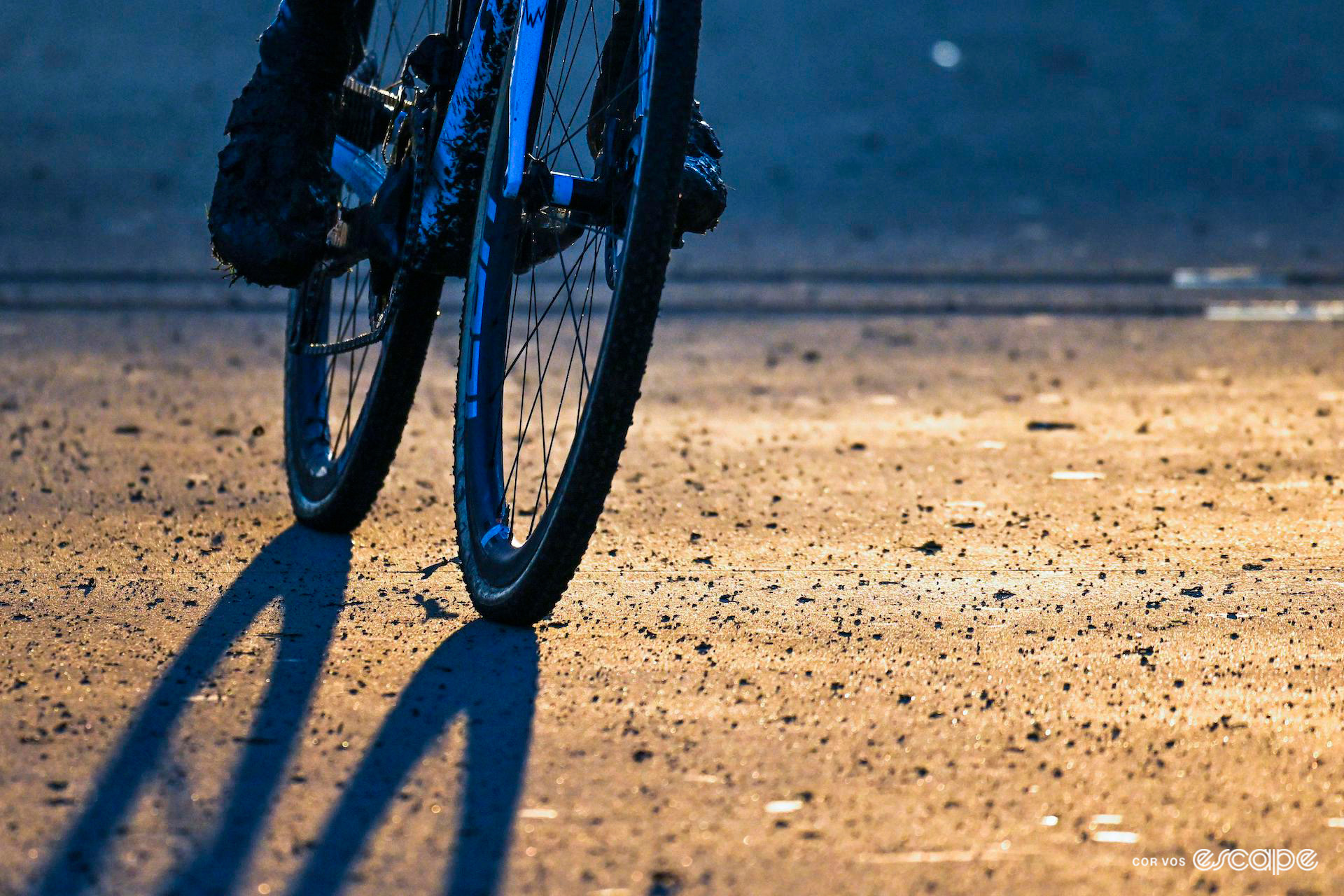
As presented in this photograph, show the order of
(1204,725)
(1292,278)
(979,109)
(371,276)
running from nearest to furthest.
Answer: (1204,725) < (371,276) < (1292,278) < (979,109)

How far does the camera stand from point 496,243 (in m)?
3.04

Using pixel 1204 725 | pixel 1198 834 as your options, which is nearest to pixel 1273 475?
pixel 1204 725

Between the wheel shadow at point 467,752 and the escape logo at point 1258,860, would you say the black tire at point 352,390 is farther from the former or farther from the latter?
the escape logo at point 1258,860

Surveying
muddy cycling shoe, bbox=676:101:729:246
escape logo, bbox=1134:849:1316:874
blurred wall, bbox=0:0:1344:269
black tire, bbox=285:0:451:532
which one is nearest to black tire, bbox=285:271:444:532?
black tire, bbox=285:0:451:532

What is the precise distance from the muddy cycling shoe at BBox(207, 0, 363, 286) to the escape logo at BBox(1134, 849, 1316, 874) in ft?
7.02

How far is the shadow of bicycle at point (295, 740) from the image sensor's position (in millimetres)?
2043

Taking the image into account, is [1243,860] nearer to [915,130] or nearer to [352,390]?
[352,390]

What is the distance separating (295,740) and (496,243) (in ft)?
3.38

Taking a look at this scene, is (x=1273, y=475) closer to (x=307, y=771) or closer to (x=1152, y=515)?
(x=1152, y=515)

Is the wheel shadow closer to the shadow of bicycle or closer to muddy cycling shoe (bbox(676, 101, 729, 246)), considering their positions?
the shadow of bicycle

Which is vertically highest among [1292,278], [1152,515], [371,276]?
[1292,278]

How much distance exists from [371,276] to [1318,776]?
2080 millimetres

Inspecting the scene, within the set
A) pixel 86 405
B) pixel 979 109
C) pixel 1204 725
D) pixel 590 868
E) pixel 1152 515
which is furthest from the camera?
pixel 979 109

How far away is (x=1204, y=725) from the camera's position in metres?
2.50
